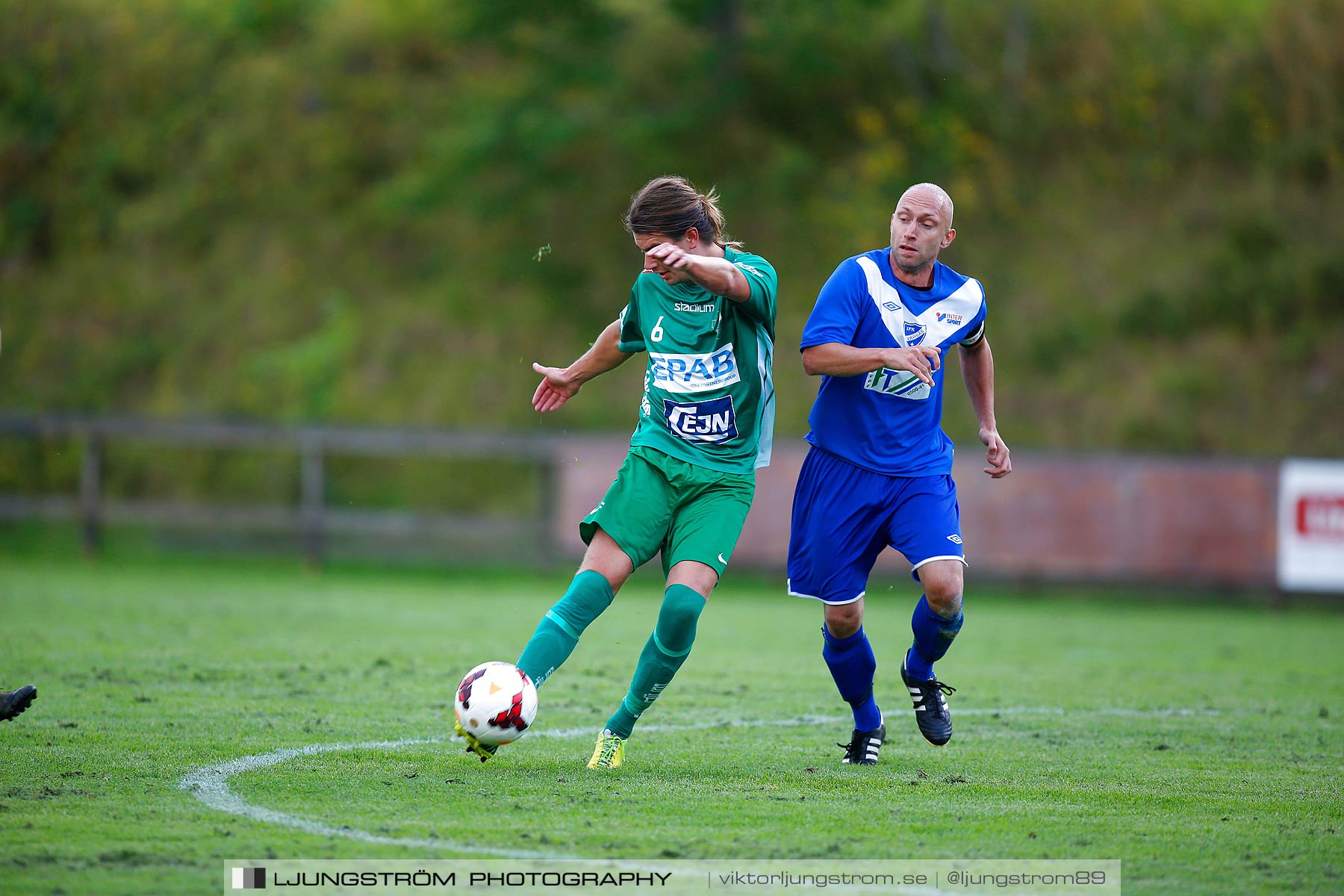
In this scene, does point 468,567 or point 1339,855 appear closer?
point 1339,855

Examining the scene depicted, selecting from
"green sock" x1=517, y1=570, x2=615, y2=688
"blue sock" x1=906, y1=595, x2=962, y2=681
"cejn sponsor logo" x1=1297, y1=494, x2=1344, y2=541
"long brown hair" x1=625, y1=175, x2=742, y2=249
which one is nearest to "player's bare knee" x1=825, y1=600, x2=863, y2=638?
"blue sock" x1=906, y1=595, x2=962, y2=681

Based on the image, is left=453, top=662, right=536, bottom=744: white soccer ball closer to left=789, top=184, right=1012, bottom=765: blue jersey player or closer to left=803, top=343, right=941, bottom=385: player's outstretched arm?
left=789, top=184, right=1012, bottom=765: blue jersey player

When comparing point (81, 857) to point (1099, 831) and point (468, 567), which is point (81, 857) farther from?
point (468, 567)

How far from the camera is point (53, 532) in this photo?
1909 cm

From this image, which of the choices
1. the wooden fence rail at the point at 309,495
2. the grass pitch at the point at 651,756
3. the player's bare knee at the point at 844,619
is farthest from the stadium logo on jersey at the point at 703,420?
the wooden fence rail at the point at 309,495

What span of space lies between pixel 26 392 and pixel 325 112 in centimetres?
713

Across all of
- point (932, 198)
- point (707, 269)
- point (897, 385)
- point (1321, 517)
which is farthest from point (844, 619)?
point (1321, 517)

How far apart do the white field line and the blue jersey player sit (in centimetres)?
97

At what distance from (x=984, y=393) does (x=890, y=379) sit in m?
0.61

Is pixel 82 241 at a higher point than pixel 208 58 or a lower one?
lower

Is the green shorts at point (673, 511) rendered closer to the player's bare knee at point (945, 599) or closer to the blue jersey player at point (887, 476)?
the blue jersey player at point (887, 476)

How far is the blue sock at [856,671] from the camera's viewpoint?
5.48 m

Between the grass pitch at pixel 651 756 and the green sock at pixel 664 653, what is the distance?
22 centimetres

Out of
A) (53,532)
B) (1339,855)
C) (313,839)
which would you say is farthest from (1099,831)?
(53,532)
